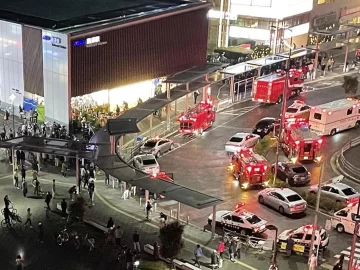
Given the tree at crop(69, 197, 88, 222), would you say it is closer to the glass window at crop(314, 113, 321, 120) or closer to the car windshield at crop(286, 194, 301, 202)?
the car windshield at crop(286, 194, 301, 202)

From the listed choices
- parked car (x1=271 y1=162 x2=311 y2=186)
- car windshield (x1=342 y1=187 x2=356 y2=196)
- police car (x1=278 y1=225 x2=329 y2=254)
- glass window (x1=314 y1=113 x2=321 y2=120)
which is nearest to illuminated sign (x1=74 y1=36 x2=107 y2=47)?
glass window (x1=314 y1=113 x2=321 y2=120)

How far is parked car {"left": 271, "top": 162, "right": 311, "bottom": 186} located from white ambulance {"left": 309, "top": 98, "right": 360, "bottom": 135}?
9.85 metres

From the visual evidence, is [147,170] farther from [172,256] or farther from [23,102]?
[23,102]

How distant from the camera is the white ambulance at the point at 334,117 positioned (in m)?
55.4

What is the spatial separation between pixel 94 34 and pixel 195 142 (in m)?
12.3

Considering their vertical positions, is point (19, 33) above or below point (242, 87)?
above

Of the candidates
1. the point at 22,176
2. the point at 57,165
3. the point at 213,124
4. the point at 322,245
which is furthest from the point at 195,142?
Answer: the point at 322,245

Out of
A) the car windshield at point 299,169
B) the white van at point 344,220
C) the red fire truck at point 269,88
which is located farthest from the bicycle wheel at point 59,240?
the red fire truck at point 269,88

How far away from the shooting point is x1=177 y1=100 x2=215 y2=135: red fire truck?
54.8m

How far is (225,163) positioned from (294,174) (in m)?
6.09

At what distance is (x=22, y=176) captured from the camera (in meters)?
43.5

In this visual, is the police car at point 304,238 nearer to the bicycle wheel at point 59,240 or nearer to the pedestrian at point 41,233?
the bicycle wheel at point 59,240

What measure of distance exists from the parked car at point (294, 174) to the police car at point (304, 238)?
891 centimetres

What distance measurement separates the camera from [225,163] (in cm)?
4994
